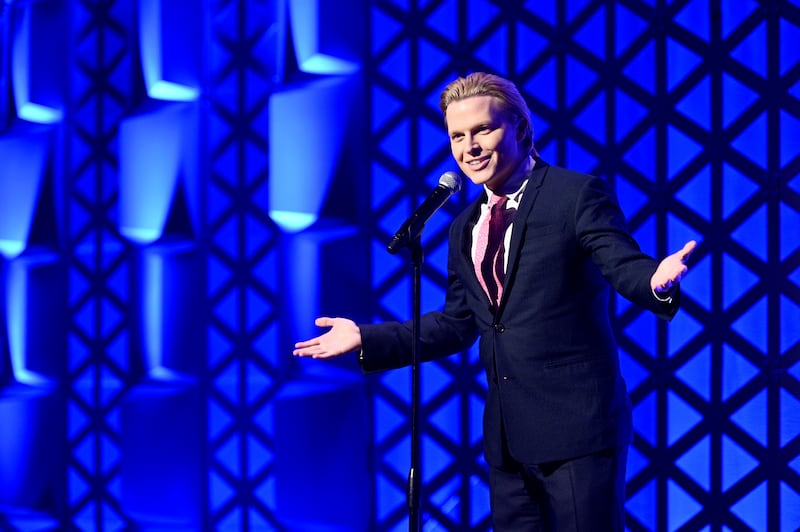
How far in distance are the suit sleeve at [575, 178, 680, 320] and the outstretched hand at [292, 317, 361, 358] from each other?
1.95 feet

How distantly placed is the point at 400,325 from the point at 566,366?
448 millimetres

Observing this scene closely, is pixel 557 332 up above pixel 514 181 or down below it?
below

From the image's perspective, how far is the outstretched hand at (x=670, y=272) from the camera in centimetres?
148

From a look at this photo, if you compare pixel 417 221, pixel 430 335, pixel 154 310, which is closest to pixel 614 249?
pixel 417 221

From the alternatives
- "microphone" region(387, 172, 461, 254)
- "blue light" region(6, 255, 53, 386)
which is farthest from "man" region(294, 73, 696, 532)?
"blue light" region(6, 255, 53, 386)

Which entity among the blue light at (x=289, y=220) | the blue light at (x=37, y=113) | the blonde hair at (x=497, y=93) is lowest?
the blue light at (x=289, y=220)

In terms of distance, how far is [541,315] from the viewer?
1.75 metres

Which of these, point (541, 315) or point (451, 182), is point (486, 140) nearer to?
point (451, 182)

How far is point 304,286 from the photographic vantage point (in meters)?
2.89

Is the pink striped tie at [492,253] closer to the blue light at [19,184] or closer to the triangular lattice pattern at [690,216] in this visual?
the triangular lattice pattern at [690,216]

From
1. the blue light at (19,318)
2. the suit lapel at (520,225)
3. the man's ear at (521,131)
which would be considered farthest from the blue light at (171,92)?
the suit lapel at (520,225)

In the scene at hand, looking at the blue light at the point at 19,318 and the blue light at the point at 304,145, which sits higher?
the blue light at the point at 304,145

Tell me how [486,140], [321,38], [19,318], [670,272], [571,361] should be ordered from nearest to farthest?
[670,272]
[571,361]
[486,140]
[321,38]
[19,318]

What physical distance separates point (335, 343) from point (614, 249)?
0.71 m
